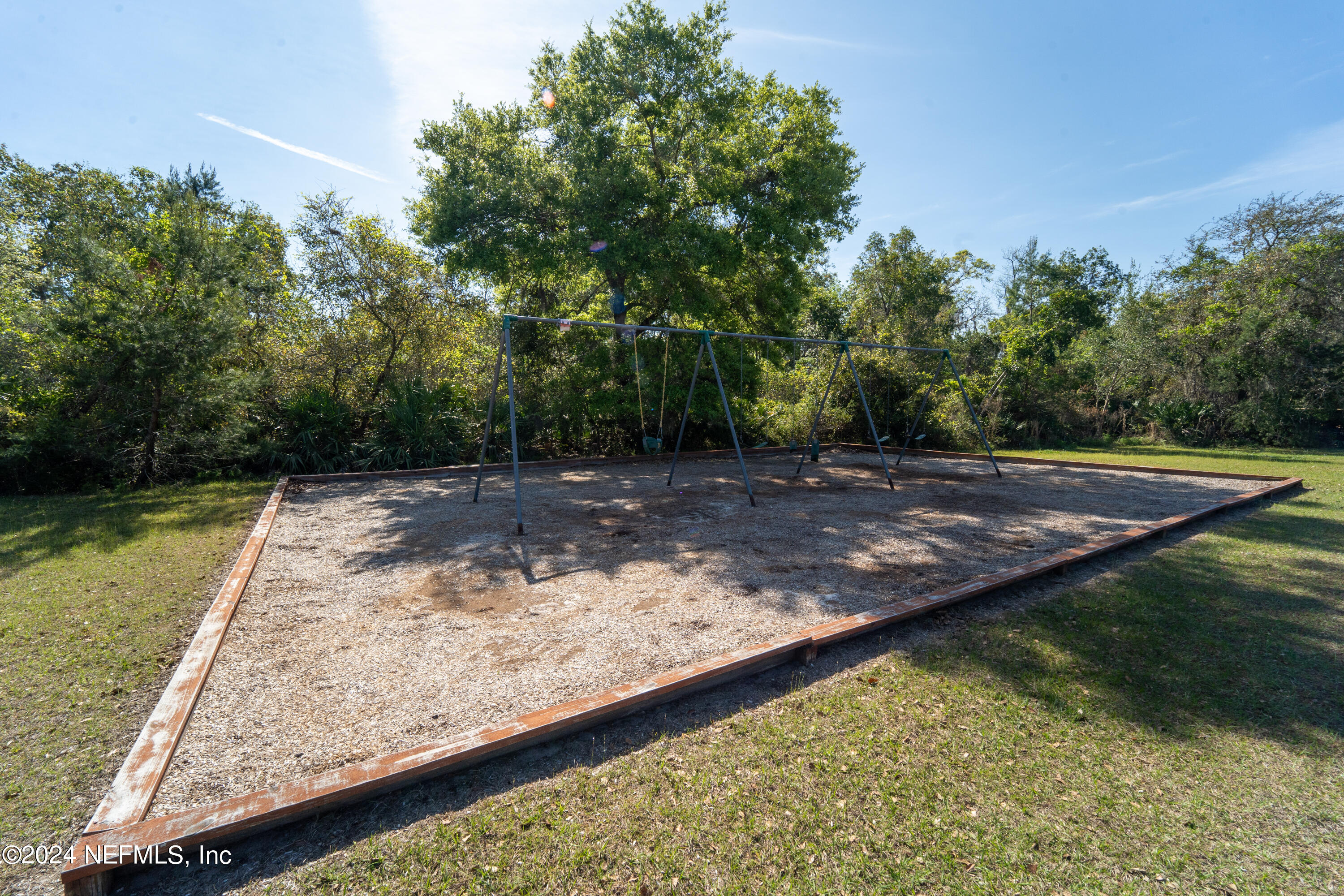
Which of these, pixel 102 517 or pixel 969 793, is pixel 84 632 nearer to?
pixel 102 517

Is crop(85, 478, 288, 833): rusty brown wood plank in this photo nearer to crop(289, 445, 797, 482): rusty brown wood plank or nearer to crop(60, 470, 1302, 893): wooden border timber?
crop(60, 470, 1302, 893): wooden border timber

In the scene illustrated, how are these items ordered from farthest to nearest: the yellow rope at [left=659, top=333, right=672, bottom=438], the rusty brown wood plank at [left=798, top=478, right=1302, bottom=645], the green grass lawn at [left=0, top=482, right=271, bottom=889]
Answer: the yellow rope at [left=659, top=333, right=672, bottom=438] < the rusty brown wood plank at [left=798, top=478, right=1302, bottom=645] < the green grass lawn at [left=0, top=482, right=271, bottom=889]

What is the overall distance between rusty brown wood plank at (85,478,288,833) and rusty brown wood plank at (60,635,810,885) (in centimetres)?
15

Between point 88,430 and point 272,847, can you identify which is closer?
point 272,847

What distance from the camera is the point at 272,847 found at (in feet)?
5.98

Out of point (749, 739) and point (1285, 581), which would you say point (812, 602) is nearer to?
point (749, 739)

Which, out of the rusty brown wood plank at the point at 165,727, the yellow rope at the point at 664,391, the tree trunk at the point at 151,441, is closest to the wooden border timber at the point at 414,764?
the rusty brown wood plank at the point at 165,727

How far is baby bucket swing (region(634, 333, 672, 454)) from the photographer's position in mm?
9453

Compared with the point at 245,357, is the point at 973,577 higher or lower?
lower

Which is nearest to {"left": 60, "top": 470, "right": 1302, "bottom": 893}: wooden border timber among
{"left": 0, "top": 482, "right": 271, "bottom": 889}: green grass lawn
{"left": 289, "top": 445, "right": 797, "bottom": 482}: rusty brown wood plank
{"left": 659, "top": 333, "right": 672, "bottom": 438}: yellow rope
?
{"left": 0, "top": 482, "right": 271, "bottom": 889}: green grass lawn

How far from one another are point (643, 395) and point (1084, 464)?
8906mm

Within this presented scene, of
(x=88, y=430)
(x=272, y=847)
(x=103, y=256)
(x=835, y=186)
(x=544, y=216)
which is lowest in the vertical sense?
(x=272, y=847)

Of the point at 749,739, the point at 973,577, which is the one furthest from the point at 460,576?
the point at 973,577

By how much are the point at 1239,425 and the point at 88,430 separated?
85.4 feet
